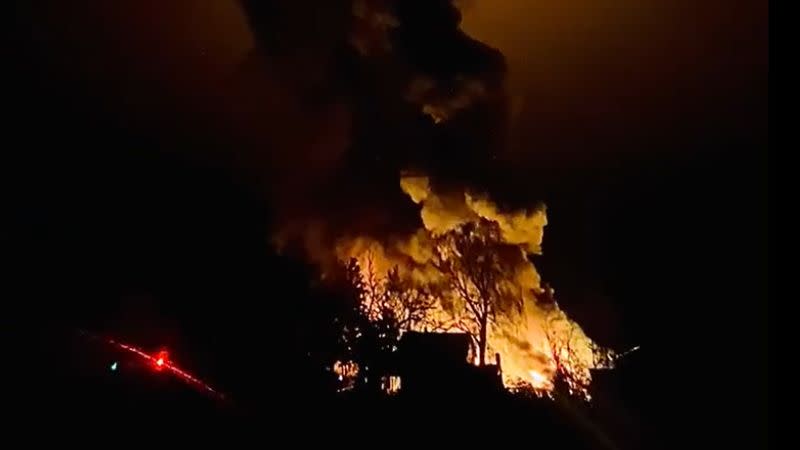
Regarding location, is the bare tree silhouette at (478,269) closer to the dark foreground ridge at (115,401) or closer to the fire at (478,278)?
the fire at (478,278)

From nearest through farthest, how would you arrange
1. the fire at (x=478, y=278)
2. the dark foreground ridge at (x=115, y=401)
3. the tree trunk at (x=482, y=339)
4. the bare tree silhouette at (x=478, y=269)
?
the dark foreground ridge at (x=115, y=401) < the tree trunk at (x=482, y=339) < the fire at (x=478, y=278) < the bare tree silhouette at (x=478, y=269)

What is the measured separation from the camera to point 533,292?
109 feet

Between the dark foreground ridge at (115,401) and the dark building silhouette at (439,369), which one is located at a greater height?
the dark building silhouette at (439,369)

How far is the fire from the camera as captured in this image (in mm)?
31594

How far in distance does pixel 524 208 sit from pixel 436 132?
174 inches

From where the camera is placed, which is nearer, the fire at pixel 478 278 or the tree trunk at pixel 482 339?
the tree trunk at pixel 482 339

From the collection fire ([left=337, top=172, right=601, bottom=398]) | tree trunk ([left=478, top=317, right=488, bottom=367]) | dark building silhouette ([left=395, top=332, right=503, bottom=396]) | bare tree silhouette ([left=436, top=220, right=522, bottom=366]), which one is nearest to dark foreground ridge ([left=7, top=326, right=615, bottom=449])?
dark building silhouette ([left=395, top=332, right=503, bottom=396])

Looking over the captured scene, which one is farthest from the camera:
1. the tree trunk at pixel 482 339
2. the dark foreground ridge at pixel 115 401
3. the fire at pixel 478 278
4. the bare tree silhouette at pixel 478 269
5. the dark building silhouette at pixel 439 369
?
the bare tree silhouette at pixel 478 269

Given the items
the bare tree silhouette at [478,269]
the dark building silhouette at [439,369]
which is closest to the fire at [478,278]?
the bare tree silhouette at [478,269]

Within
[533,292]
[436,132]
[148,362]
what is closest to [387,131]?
[436,132]

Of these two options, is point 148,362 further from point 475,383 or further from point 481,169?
point 481,169

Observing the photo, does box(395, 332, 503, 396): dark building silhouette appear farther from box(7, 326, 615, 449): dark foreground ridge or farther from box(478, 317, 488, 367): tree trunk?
box(7, 326, 615, 449): dark foreground ridge

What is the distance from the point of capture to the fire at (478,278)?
31.6 meters

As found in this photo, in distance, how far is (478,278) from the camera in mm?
32750
